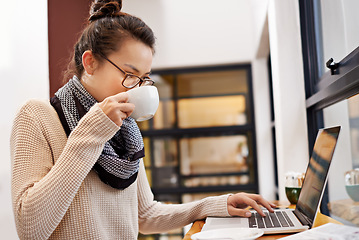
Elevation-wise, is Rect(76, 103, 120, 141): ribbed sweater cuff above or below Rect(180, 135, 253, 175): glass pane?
above

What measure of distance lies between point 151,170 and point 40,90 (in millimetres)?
1869

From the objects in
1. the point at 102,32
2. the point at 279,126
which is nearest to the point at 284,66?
the point at 279,126

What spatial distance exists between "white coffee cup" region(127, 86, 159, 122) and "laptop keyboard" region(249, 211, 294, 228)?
16.8 inches

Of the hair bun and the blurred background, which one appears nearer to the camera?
the hair bun

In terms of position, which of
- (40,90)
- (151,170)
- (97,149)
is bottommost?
(151,170)

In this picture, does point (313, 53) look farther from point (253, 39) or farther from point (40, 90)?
point (253, 39)

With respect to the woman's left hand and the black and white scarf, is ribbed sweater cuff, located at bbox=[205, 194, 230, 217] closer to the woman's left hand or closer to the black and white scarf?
the woman's left hand

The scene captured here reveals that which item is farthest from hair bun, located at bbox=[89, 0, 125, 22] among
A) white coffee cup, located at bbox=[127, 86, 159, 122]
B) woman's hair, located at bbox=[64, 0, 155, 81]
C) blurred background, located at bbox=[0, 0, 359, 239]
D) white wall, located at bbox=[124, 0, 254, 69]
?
white wall, located at bbox=[124, 0, 254, 69]

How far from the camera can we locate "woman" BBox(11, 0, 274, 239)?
Result: 3.33ft

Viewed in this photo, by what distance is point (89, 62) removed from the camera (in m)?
1.25

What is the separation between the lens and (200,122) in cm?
394

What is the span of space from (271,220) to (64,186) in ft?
1.93

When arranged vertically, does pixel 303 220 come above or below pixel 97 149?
below

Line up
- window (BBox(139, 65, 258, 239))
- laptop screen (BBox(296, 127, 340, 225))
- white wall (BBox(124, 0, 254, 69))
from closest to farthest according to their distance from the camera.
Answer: laptop screen (BBox(296, 127, 340, 225))
white wall (BBox(124, 0, 254, 69))
window (BBox(139, 65, 258, 239))
